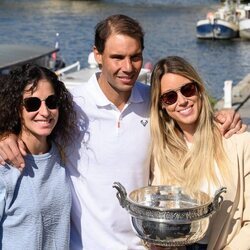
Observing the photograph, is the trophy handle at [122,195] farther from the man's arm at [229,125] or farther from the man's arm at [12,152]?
the man's arm at [229,125]

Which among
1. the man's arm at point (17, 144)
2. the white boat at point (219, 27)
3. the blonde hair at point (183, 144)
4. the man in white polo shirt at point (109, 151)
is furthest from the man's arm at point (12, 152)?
the white boat at point (219, 27)

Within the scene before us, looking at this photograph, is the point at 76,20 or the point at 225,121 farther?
the point at 76,20

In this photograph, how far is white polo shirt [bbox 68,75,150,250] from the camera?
285 cm

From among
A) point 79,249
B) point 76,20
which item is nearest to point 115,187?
point 79,249

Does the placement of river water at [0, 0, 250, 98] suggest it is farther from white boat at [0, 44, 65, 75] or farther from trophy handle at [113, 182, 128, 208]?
trophy handle at [113, 182, 128, 208]

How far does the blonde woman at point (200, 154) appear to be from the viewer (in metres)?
2.76

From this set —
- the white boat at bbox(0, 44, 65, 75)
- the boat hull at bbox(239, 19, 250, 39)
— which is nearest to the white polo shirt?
the white boat at bbox(0, 44, 65, 75)

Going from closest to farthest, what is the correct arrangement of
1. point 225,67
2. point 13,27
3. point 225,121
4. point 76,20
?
point 225,121 < point 225,67 < point 13,27 < point 76,20

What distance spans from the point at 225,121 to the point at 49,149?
2.25 ft

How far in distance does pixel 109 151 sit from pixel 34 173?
36 centimetres

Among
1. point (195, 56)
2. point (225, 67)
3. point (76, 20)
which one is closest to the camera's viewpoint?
point (225, 67)

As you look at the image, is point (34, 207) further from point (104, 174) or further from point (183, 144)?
point (183, 144)

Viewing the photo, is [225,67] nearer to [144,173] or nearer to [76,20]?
[76,20]

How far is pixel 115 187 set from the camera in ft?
8.66
